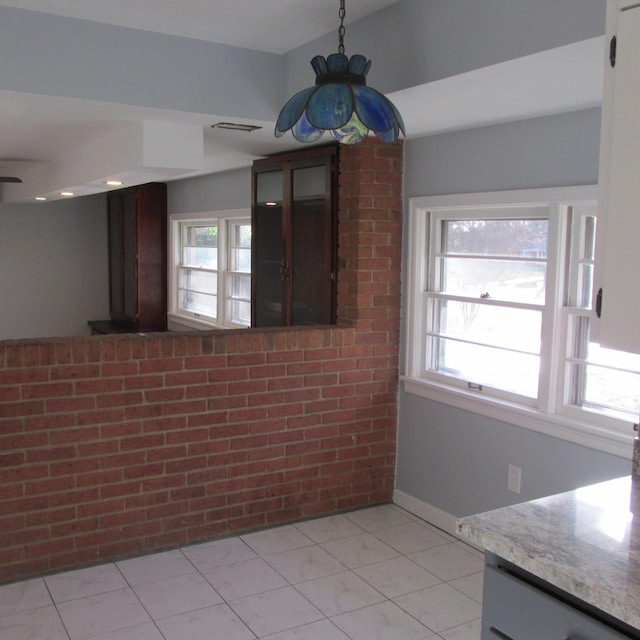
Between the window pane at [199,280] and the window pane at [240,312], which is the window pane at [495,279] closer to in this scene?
the window pane at [240,312]

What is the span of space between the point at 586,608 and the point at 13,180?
5594mm

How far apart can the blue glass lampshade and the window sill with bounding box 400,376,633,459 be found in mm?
1551

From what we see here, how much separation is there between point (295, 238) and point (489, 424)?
176 centimetres

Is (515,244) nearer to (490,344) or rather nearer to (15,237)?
(490,344)

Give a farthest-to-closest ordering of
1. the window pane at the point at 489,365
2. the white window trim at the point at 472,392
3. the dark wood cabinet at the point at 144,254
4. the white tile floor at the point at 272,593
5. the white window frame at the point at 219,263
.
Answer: the dark wood cabinet at the point at 144,254, the white window frame at the point at 219,263, the window pane at the point at 489,365, the white window trim at the point at 472,392, the white tile floor at the point at 272,593

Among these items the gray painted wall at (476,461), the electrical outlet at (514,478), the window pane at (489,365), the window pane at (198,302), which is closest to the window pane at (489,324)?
the window pane at (489,365)

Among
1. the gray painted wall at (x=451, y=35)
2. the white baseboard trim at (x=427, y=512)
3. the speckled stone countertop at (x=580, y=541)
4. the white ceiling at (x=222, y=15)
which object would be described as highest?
the white ceiling at (x=222, y=15)

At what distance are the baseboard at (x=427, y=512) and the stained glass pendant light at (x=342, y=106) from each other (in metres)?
2.27

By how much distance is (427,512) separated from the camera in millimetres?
3953

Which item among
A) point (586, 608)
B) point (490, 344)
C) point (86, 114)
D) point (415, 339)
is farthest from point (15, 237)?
point (586, 608)

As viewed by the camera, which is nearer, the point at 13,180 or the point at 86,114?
the point at 86,114

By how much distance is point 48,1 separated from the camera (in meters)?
2.70

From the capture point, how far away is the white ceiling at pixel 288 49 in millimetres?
2459

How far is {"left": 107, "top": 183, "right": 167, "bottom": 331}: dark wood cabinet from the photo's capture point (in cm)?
703
